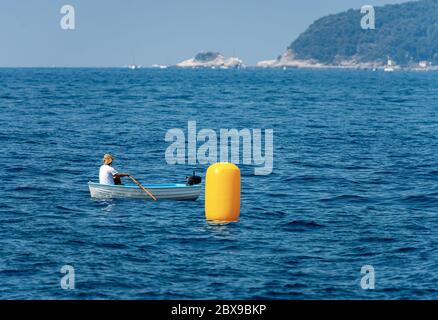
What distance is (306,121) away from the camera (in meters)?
77.8

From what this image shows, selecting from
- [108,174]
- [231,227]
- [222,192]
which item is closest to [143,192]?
[108,174]

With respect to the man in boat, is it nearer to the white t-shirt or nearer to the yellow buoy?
the white t-shirt

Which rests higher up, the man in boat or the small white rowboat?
the man in boat

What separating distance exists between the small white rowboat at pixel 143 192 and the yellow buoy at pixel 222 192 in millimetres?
4007

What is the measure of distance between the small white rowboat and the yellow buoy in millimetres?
4007

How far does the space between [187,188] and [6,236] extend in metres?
8.28

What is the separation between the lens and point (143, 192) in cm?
3316

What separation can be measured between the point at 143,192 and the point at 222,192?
568cm

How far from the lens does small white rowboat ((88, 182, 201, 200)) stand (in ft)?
108

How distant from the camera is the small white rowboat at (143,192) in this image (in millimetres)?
33000

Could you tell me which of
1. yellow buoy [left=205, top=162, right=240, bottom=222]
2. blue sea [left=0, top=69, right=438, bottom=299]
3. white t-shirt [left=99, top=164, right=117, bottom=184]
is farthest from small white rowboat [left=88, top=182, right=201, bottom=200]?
yellow buoy [left=205, top=162, right=240, bottom=222]

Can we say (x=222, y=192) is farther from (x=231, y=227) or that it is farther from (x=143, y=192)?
(x=143, y=192)

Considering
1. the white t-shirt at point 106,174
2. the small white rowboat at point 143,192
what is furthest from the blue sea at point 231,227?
the white t-shirt at point 106,174
